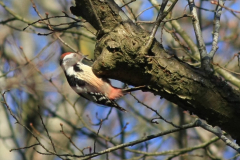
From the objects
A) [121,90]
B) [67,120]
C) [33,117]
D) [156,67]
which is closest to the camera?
[156,67]

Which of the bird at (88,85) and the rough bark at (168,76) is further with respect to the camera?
the bird at (88,85)

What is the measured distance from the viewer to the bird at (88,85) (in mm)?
3762

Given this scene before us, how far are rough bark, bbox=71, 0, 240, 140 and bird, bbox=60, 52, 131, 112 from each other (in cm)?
94

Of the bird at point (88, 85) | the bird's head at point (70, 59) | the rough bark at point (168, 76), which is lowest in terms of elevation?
the rough bark at point (168, 76)

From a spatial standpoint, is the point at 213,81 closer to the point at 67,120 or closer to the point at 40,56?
the point at 40,56

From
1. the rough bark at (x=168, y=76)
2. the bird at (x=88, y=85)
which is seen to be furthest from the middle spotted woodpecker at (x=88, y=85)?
the rough bark at (x=168, y=76)

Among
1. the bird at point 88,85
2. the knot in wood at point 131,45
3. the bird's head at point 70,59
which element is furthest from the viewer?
the bird's head at point 70,59

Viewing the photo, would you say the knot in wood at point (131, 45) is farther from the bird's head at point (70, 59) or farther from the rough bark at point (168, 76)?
the bird's head at point (70, 59)

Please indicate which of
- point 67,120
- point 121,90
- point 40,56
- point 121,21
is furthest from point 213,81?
point 67,120

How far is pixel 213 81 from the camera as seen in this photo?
2.64 m

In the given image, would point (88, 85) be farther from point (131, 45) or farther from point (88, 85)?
point (131, 45)

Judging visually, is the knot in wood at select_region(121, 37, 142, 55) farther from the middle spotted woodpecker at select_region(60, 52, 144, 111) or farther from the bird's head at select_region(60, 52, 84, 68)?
the bird's head at select_region(60, 52, 84, 68)

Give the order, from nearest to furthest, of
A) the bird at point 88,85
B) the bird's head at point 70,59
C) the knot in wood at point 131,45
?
1. the knot in wood at point 131,45
2. the bird at point 88,85
3. the bird's head at point 70,59

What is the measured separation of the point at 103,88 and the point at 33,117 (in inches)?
166
